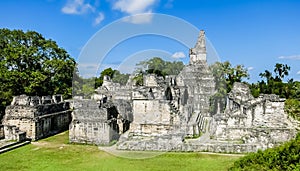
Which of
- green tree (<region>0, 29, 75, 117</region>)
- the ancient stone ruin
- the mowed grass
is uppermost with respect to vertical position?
green tree (<region>0, 29, 75, 117</region>)

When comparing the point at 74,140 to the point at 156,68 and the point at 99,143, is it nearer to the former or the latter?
the point at 99,143

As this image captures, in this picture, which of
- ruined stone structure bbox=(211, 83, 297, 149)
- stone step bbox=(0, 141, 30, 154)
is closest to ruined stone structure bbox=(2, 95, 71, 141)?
stone step bbox=(0, 141, 30, 154)

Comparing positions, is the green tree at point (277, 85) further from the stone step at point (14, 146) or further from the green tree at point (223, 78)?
the stone step at point (14, 146)

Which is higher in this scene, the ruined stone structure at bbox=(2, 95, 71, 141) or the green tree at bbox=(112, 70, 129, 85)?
the green tree at bbox=(112, 70, 129, 85)

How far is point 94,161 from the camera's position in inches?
597

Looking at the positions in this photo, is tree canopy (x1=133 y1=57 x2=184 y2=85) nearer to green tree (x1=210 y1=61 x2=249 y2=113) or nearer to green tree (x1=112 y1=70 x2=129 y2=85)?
green tree (x1=112 y1=70 x2=129 y2=85)

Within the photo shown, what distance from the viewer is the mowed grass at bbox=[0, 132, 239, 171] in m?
14.1

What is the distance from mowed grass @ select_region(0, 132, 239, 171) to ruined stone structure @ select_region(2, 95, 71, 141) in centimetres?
213

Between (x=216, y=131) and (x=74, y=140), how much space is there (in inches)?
341

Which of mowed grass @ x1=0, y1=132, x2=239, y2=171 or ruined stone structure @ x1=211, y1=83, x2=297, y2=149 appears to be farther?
ruined stone structure @ x1=211, y1=83, x2=297, y2=149

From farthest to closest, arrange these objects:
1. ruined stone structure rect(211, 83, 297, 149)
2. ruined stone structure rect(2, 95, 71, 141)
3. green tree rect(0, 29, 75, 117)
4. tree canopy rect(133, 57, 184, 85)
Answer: tree canopy rect(133, 57, 184, 85) → green tree rect(0, 29, 75, 117) → ruined stone structure rect(2, 95, 71, 141) → ruined stone structure rect(211, 83, 297, 149)

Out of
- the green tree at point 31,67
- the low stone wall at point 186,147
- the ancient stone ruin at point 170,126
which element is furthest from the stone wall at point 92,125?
the green tree at point 31,67

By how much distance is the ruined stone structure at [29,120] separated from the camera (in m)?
19.5

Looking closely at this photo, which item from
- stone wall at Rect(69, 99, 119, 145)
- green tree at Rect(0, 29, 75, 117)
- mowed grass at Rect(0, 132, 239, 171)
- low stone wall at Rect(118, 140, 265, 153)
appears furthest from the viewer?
green tree at Rect(0, 29, 75, 117)
